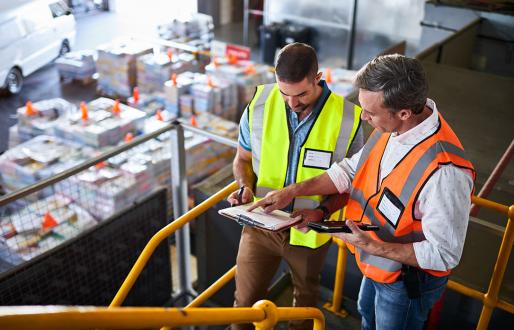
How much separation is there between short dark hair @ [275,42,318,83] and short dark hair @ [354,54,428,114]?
0.48 m

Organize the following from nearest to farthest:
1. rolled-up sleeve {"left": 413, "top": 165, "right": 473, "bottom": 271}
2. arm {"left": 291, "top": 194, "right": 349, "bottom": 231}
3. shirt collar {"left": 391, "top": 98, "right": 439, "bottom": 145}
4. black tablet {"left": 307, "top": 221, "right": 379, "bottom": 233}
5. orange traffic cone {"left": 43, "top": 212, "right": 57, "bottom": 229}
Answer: rolled-up sleeve {"left": 413, "top": 165, "right": 473, "bottom": 271} → shirt collar {"left": 391, "top": 98, "right": 439, "bottom": 145} → black tablet {"left": 307, "top": 221, "right": 379, "bottom": 233} → arm {"left": 291, "top": 194, "right": 349, "bottom": 231} → orange traffic cone {"left": 43, "top": 212, "right": 57, "bottom": 229}

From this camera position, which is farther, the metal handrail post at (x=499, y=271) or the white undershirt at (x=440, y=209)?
the metal handrail post at (x=499, y=271)

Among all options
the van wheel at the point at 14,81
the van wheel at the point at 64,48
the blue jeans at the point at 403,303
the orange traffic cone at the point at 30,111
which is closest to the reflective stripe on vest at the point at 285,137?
the blue jeans at the point at 403,303

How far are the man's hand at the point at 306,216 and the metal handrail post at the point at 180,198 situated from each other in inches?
62.2

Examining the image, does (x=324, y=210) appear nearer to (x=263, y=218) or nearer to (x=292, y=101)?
(x=263, y=218)

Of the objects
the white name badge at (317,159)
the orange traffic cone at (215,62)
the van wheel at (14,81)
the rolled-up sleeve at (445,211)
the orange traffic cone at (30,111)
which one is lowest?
the van wheel at (14,81)

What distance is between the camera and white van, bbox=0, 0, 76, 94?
916 cm

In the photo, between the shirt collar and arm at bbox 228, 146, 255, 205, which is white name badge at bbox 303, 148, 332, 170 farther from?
the shirt collar

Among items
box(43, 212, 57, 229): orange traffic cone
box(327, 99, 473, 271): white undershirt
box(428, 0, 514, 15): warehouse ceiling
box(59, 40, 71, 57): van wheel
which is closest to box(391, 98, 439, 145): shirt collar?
box(327, 99, 473, 271): white undershirt

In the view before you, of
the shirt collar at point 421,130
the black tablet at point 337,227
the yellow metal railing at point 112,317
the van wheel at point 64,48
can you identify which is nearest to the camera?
the yellow metal railing at point 112,317

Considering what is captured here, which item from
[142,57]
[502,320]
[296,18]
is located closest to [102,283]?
[502,320]

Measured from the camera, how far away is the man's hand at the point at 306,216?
249 centimetres

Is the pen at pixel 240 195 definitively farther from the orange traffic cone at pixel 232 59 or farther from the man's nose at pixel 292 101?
the orange traffic cone at pixel 232 59

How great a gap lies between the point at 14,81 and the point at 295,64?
894cm
